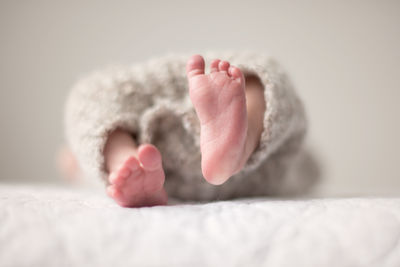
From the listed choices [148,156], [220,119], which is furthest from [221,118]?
[148,156]

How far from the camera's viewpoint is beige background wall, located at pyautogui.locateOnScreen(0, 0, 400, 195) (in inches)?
62.9

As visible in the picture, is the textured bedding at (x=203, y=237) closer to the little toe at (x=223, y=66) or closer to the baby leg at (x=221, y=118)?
the baby leg at (x=221, y=118)

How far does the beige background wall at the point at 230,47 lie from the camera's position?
160 centimetres

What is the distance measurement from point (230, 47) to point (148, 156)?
1238 mm

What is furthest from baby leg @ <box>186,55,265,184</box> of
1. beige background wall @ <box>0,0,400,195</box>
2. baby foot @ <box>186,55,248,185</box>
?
beige background wall @ <box>0,0,400,195</box>

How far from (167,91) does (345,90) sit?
1.11 m

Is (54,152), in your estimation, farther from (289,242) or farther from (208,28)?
(289,242)

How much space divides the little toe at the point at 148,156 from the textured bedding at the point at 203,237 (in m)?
0.07

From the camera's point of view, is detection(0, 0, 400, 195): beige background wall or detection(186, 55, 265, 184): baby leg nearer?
detection(186, 55, 265, 184): baby leg

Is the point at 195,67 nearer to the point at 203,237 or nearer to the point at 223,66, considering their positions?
the point at 223,66

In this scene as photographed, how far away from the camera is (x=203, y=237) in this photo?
44 cm

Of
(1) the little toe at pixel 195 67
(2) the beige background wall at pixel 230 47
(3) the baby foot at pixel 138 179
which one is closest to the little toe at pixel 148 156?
(3) the baby foot at pixel 138 179

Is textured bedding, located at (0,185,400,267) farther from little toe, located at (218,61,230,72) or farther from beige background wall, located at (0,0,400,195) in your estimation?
beige background wall, located at (0,0,400,195)

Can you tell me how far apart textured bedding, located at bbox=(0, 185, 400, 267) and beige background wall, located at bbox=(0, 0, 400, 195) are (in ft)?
3.86
